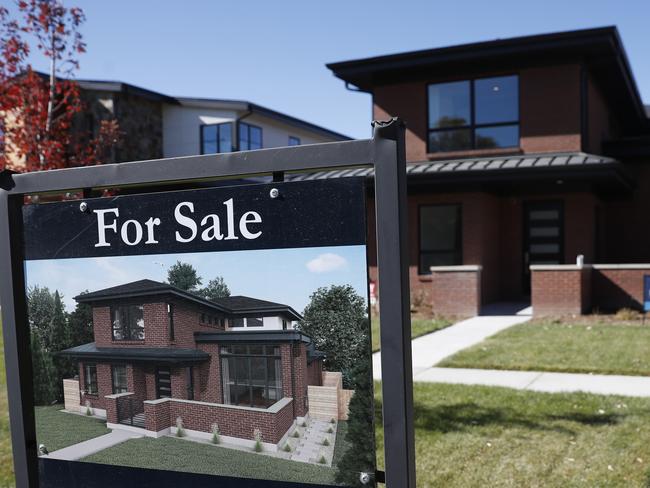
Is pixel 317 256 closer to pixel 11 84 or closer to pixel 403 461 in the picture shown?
pixel 403 461

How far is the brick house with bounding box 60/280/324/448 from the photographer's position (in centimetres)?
229

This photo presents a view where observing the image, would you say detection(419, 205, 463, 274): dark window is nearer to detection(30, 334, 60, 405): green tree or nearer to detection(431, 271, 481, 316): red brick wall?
detection(431, 271, 481, 316): red brick wall

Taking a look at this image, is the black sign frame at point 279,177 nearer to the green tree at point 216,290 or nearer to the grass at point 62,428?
the grass at point 62,428

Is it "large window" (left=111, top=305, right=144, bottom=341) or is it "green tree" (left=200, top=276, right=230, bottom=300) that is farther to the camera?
"large window" (left=111, top=305, right=144, bottom=341)

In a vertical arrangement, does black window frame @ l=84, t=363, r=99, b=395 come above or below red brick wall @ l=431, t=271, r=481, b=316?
above

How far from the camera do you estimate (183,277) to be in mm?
2436

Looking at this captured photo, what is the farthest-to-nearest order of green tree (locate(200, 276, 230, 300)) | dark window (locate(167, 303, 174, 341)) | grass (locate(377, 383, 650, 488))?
grass (locate(377, 383, 650, 488)) → dark window (locate(167, 303, 174, 341)) → green tree (locate(200, 276, 230, 300))

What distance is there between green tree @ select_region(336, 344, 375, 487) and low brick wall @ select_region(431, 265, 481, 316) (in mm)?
11977

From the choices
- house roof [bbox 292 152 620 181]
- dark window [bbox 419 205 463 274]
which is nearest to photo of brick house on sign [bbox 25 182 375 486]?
house roof [bbox 292 152 620 181]

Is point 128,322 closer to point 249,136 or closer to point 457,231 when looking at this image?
point 457,231

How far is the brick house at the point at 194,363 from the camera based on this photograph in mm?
2285

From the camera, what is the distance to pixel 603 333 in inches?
420

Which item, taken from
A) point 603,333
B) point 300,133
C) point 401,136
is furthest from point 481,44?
point 300,133

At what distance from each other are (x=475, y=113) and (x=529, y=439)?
12.6 m
